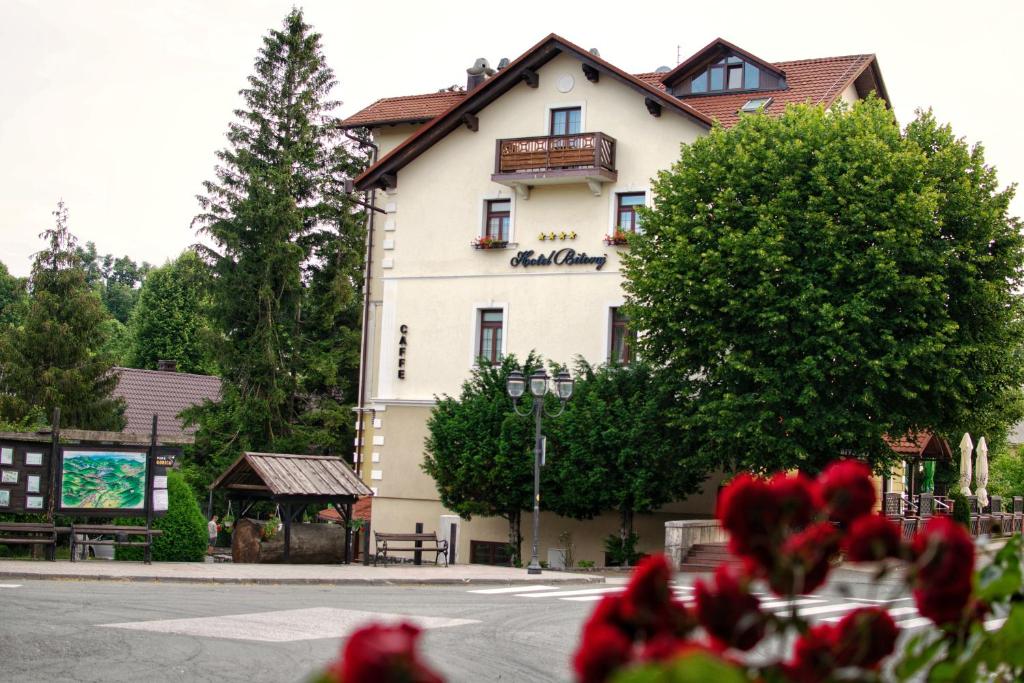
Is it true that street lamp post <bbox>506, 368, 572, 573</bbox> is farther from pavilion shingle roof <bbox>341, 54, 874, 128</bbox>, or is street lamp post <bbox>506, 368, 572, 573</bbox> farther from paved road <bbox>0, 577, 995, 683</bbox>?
pavilion shingle roof <bbox>341, 54, 874, 128</bbox>

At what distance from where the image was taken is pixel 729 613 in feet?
6.73

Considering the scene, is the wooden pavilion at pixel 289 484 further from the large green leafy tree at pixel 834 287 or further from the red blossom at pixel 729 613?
the red blossom at pixel 729 613

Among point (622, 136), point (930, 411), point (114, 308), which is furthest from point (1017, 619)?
point (114, 308)

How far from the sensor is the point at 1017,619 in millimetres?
2787

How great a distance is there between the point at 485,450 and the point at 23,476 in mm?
12194

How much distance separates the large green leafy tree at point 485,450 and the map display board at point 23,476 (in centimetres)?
1156

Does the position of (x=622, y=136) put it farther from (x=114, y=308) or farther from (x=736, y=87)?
(x=114, y=308)

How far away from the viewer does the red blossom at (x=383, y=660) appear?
159 centimetres

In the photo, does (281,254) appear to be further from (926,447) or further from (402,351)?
(926,447)

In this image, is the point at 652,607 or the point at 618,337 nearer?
the point at 652,607

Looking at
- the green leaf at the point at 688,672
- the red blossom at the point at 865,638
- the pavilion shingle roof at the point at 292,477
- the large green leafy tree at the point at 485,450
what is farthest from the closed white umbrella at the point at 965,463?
the green leaf at the point at 688,672

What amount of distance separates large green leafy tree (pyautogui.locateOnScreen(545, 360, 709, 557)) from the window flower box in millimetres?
6005

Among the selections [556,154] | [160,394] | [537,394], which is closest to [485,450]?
[537,394]

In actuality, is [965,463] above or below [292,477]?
above
